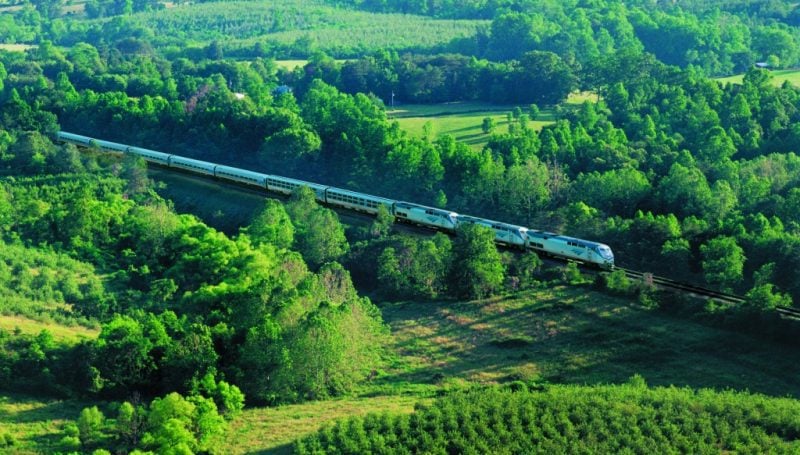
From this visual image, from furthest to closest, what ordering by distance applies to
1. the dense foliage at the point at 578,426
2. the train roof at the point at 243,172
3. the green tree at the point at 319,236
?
1. the train roof at the point at 243,172
2. the green tree at the point at 319,236
3. the dense foliage at the point at 578,426

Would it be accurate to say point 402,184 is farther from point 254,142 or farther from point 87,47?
point 87,47

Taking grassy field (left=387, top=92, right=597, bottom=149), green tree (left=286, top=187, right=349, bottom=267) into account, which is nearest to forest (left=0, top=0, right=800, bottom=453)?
green tree (left=286, top=187, right=349, bottom=267)

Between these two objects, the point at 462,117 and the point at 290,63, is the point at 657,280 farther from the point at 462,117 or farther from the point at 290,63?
the point at 290,63

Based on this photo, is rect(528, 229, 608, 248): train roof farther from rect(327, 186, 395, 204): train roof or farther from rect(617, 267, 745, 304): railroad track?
rect(327, 186, 395, 204): train roof

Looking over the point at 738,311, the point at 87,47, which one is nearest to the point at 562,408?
the point at 738,311

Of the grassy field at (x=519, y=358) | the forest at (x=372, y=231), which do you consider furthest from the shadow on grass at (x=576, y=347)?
the forest at (x=372, y=231)

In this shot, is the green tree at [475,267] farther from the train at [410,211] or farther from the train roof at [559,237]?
the train roof at [559,237]
